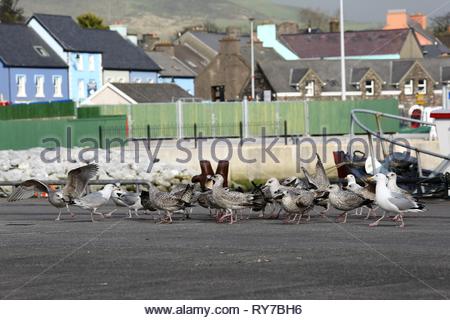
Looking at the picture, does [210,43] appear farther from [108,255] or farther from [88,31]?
[108,255]

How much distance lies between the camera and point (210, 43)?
388 feet

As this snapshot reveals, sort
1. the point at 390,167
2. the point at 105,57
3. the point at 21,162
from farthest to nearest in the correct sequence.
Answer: the point at 105,57, the point at 21,162, the point at 390,167

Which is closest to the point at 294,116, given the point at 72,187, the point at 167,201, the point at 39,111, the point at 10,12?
the point at 39,111

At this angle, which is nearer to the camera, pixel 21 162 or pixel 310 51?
pixel 21 162

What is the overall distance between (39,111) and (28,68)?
89.9 feet

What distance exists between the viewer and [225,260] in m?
15.3

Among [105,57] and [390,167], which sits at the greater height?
[105,57]

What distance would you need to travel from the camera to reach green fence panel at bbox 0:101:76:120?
57500mm

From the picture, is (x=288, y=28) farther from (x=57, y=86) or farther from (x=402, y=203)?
(x=402, y=203)

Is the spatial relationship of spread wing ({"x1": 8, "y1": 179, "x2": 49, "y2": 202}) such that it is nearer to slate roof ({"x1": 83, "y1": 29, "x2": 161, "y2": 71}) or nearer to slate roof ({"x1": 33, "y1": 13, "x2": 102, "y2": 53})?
slate roof ({"x1": 33, "y1": 13, "x2": 102, "y2": 53})

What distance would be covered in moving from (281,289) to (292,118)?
44.9 m

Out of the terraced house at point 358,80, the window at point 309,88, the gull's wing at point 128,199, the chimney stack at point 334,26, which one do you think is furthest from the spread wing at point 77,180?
the chimney stack at point 334,26
